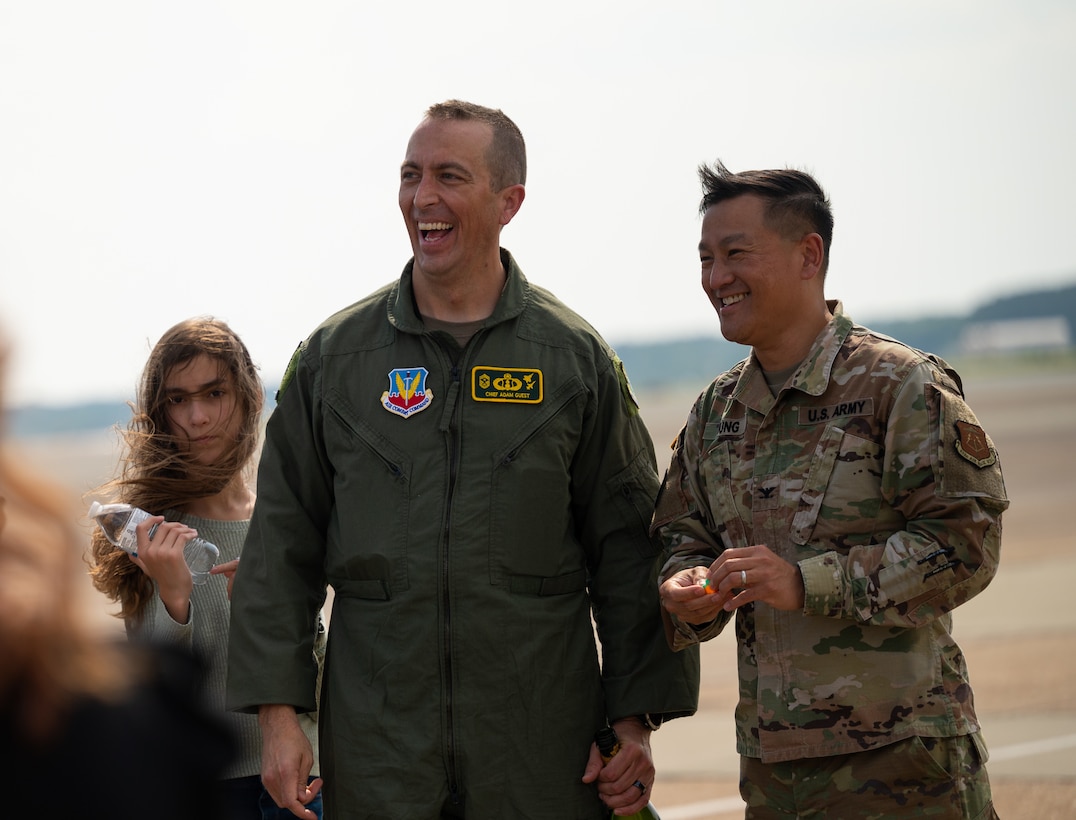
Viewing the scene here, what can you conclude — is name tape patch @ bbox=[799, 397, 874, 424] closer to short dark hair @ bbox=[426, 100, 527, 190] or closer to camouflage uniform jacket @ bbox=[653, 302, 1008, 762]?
camouflage uniform jacket @ bbox=[653, 302, 1008, 762]

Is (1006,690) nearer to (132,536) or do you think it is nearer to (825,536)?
(825,536)

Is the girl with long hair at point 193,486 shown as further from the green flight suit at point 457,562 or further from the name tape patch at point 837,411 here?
the name tape patch at point 837,411

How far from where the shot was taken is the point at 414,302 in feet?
14.3

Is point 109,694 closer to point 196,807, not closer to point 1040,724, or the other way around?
point 196,807

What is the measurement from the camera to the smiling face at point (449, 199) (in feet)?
14.0

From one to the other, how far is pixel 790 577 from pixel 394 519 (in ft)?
3.92

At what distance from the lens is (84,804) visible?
1.41 meters

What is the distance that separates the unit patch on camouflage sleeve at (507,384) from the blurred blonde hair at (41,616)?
2.74m

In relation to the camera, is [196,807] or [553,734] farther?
[553,734]

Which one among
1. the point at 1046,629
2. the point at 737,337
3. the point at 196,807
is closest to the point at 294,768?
the point at 737,337

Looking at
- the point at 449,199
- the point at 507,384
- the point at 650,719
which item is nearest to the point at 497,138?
the point at 449,199

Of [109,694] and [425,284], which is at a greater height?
[425,284]

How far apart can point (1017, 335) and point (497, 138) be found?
157212 millimetres

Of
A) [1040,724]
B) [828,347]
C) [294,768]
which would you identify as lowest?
[1040,724]
